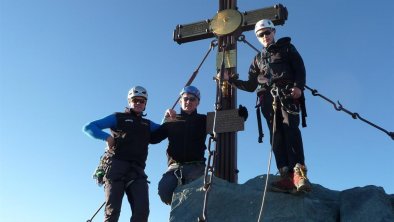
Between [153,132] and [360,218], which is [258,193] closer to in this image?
[360,218]

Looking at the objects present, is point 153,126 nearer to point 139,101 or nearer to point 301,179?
point 139,101

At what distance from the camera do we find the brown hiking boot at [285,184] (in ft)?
18.5

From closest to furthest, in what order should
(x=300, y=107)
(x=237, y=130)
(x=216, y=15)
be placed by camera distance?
(x=300, y=107)
(x=237, y=130)
(x=216, y=15)

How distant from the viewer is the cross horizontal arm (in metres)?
8.48

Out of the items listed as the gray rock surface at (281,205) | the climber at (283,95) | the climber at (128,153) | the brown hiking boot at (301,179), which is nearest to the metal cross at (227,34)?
the climber at (283,95)

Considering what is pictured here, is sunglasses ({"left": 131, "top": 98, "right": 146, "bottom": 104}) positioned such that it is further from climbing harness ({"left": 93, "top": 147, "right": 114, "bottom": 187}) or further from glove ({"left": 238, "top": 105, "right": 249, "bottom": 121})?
glove ({"left": 238, "top": 105, "right": 249, "bottom": 121})

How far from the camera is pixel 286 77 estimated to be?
6.26 metres

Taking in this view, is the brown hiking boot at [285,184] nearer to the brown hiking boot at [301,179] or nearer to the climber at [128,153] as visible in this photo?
the brown hiking boot at [301,179]

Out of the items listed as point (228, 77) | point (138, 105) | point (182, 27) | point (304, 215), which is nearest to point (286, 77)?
point (228, 77)

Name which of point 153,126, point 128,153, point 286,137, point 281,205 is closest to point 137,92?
point 153,126

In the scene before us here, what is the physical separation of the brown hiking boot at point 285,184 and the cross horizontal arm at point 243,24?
11.6ft

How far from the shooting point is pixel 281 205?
5523mm

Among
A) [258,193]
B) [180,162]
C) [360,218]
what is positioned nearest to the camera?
[360,218]

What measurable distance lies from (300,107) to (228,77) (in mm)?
1613
